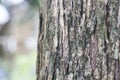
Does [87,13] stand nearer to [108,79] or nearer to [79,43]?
[79,43]

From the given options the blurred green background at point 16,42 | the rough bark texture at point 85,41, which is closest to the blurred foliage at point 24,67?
the blurred green background at point 16,42

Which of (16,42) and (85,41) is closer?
(85,41)

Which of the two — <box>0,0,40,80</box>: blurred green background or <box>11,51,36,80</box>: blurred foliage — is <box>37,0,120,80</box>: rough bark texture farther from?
<box>11,51,36,80</box>: blurred foliage

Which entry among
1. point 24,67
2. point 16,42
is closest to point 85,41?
point 24,67

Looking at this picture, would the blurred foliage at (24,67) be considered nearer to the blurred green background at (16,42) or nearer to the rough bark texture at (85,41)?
the blurred green background at (16,42)

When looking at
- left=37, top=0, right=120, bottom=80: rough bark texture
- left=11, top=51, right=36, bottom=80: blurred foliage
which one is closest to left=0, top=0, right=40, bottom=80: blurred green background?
left=11, top=51, right=36, bottom=80: blurred foliage

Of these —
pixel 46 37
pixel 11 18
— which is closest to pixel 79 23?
pixel 46 37

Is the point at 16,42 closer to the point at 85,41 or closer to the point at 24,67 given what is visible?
the point at 24,67

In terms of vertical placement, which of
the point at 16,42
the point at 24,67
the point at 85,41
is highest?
the point at 85,41

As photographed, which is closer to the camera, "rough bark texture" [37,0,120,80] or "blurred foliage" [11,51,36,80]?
"rough bark texture" [37,0,120,80]
